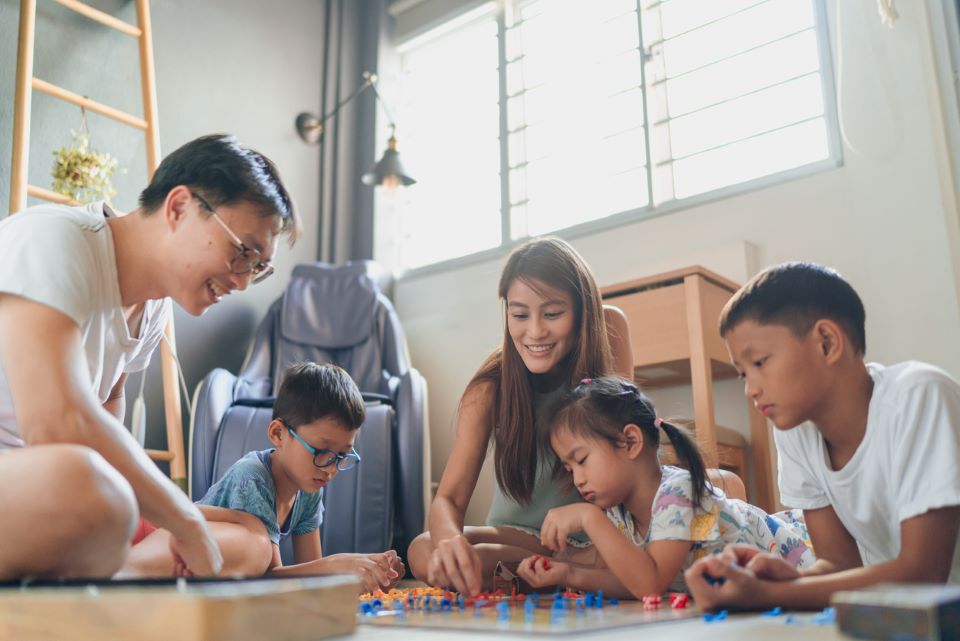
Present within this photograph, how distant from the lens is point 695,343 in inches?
90.1

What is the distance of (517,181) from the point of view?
3.57 m

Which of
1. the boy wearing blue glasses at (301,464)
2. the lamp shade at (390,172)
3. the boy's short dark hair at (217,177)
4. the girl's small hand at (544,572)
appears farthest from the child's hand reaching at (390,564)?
the lamp shade at (390,172)

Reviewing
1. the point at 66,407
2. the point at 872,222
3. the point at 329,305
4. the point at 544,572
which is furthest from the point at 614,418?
the point at 329,305

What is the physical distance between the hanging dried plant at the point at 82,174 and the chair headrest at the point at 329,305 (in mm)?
768

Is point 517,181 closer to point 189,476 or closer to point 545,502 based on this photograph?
point 189,476

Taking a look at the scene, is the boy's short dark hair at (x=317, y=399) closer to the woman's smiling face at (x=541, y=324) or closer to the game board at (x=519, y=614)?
the woman's smiling face at (x=541, y=324)

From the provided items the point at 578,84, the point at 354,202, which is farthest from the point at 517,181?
the point at 354,202

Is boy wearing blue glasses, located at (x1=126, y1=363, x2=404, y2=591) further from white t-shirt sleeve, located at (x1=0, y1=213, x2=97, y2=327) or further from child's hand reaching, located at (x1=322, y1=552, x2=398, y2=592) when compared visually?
white t-shirt sleeve, located at (x1=0, y1=213, x2=97, y2=327)

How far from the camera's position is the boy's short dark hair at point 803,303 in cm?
120

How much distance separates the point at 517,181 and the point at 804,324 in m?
2.47

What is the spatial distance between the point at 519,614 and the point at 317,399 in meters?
0.88

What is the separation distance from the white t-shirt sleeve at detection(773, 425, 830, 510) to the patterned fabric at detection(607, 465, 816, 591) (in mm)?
138

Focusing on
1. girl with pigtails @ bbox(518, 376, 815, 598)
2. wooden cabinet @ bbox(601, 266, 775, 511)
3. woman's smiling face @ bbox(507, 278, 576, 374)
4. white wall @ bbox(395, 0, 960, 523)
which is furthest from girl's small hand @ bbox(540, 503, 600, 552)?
white wall @ bbox(395, 0, 960, 523)

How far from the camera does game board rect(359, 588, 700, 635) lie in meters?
0.95
